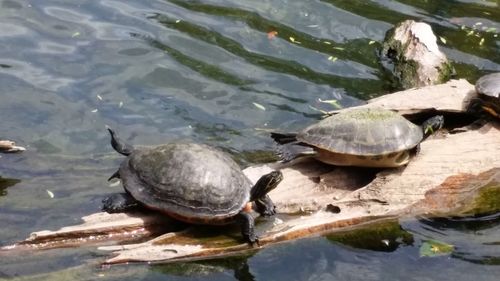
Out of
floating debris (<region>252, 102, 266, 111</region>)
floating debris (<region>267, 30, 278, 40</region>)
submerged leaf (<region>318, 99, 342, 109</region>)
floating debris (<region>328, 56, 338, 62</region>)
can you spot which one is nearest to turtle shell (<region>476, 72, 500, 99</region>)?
submerged leaf (<region>318, 99, 342, 109</region>)

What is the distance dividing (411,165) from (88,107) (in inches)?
131

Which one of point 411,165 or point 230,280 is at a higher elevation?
point 411,165

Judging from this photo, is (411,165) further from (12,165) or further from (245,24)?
(245,24)

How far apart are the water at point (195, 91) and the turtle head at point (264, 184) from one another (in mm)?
423

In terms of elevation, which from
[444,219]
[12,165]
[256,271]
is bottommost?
[12,165]

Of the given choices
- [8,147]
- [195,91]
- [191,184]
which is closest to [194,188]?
[191,184]

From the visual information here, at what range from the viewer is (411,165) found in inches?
213

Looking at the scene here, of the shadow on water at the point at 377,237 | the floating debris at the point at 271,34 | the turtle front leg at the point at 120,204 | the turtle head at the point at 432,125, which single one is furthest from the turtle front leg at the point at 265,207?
the floating debris at the point at 271,34

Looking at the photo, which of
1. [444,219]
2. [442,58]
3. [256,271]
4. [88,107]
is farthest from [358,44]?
[256,271]

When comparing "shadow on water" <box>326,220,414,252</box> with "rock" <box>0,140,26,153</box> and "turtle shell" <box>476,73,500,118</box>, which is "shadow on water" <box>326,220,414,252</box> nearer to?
"turtle shell" <box>476,73,500,118</box>

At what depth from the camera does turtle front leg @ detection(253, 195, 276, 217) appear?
499 cm

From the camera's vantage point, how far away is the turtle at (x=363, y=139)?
5.25 metres

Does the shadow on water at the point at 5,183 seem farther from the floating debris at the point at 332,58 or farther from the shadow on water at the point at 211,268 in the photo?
the floating debris at the point at 332,58

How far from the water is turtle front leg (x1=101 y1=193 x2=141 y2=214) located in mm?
297
